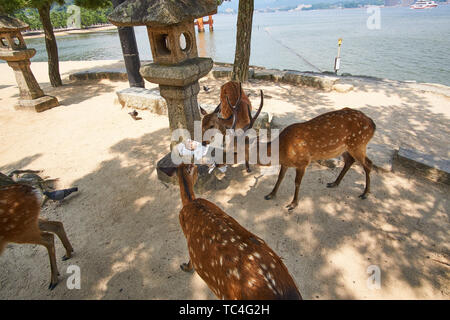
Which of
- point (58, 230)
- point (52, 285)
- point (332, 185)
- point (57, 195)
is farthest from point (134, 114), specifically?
point (332, 185)

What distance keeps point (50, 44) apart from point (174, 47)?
8863 mm

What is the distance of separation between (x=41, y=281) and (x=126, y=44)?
23.1 feet

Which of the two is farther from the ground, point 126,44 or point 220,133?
point 126,44

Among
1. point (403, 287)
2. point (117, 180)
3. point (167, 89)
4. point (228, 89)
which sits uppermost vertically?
point (167, 89)

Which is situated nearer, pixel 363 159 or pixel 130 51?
pixel 363 159

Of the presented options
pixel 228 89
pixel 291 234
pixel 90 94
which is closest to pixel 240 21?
pixel 228 89

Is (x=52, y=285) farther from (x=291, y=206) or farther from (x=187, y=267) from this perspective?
(x=291, y=206)

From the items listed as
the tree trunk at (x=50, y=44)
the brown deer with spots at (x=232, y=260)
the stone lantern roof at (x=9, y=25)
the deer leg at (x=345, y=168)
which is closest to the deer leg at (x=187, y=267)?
Answer: the brown deer with spots at (x=232, y=260)

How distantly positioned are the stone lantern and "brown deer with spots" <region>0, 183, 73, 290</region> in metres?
6.39

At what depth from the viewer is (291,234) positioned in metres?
3.35

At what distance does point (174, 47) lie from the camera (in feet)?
11.8

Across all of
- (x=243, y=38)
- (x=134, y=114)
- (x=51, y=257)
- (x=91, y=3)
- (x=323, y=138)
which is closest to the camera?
(x=51, y=257)

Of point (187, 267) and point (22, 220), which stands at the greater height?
point (22, 220)

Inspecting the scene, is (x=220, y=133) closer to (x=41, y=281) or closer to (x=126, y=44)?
(x=41, y=281)
